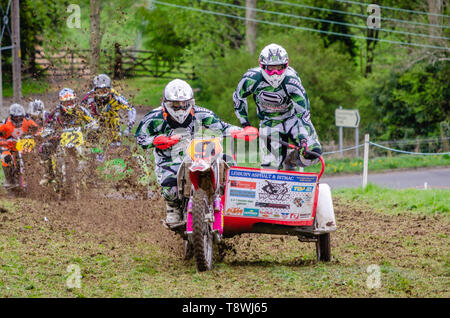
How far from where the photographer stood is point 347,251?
10062 millimetres

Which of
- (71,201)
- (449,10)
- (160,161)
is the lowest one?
(71,201)

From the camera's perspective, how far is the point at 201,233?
7883 mm

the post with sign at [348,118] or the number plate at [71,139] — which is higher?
the number plate at [71,139]

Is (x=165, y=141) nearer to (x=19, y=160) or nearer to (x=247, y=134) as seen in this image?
(x=247, y=134)

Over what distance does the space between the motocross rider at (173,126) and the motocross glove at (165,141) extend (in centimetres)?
14

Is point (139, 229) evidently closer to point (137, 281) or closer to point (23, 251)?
point (23, 251)

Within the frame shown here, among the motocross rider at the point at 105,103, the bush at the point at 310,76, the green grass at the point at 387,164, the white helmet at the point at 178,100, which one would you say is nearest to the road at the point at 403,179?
the green grass at the point at 387,164

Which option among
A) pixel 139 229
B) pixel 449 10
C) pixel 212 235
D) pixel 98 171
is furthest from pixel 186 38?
pixel 212 235

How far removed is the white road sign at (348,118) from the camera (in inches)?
1025

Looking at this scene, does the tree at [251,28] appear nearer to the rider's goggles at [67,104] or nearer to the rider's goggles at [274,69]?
the rider's goggles at [67,104]

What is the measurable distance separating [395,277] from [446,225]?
4.35 m

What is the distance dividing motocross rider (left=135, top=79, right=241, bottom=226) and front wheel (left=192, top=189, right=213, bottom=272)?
27.2 inches

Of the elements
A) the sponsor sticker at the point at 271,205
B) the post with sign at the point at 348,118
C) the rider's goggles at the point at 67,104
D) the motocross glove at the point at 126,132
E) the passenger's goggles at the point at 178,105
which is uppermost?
the passenger's goggles at the point at 178,105

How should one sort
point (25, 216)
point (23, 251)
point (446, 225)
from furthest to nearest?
point (25, 216) → point (446, 225) → point (23, 251)
